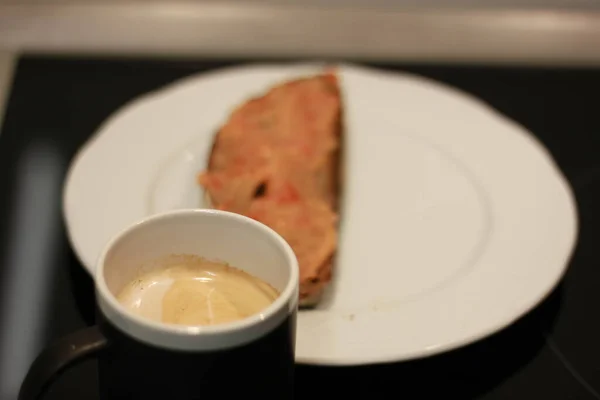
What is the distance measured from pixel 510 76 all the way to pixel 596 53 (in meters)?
0.16

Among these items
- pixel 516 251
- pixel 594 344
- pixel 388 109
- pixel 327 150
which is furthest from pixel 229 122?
pixel 594 344

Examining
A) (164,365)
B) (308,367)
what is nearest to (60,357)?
(164,365)

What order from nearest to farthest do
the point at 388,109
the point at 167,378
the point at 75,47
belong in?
the point at 167,378 < the point at 388,109 < the point at 75,47

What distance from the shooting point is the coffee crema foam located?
1.54ft

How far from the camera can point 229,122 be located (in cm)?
86

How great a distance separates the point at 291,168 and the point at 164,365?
38 cm

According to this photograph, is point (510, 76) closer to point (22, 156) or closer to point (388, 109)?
point (388, 109)

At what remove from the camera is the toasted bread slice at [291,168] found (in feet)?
2.25

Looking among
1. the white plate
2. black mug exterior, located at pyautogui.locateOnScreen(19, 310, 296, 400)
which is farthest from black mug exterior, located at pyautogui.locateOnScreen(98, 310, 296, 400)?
the white plate

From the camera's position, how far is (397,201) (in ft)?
2.74

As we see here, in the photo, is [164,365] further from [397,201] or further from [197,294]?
[397,201]

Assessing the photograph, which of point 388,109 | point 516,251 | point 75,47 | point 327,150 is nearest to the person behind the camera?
point 516,251

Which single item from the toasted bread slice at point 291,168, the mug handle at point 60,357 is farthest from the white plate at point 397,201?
the mug handle at point 60,357

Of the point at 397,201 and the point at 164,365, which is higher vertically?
the point at 164,365
